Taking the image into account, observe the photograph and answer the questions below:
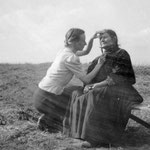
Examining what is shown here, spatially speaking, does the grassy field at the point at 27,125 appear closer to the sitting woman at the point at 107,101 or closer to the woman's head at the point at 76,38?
the sitting woman at the point at 107,101

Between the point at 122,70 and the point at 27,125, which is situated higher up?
the point at 122,70

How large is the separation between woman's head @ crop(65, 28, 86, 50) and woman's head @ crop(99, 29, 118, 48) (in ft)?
1.05

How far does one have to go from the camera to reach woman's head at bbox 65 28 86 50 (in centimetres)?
517

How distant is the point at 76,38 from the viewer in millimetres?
5184

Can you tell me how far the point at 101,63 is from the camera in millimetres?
4875

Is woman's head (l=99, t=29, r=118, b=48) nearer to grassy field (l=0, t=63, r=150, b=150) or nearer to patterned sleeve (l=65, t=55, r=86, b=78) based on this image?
patterned sleeve (l=65, t=55, r=86, b=78)

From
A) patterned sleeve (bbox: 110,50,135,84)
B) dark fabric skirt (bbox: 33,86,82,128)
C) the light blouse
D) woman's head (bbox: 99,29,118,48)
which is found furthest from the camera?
dark fabric skirt (bbox: 33,86,82,128)

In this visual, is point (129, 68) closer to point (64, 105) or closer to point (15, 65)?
point (64, 105)

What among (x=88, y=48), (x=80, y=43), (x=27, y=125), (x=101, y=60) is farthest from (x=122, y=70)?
(x=27, y=125)

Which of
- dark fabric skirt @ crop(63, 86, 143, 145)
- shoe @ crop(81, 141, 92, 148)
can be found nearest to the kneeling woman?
dark fabric skirt @ crop(63, 86, 143, 145)

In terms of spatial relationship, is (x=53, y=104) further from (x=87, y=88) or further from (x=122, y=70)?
(x=122, y=70)

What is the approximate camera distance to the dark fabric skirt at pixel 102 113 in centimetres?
475

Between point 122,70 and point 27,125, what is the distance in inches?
73.6

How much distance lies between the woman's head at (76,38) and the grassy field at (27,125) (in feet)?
4.34
